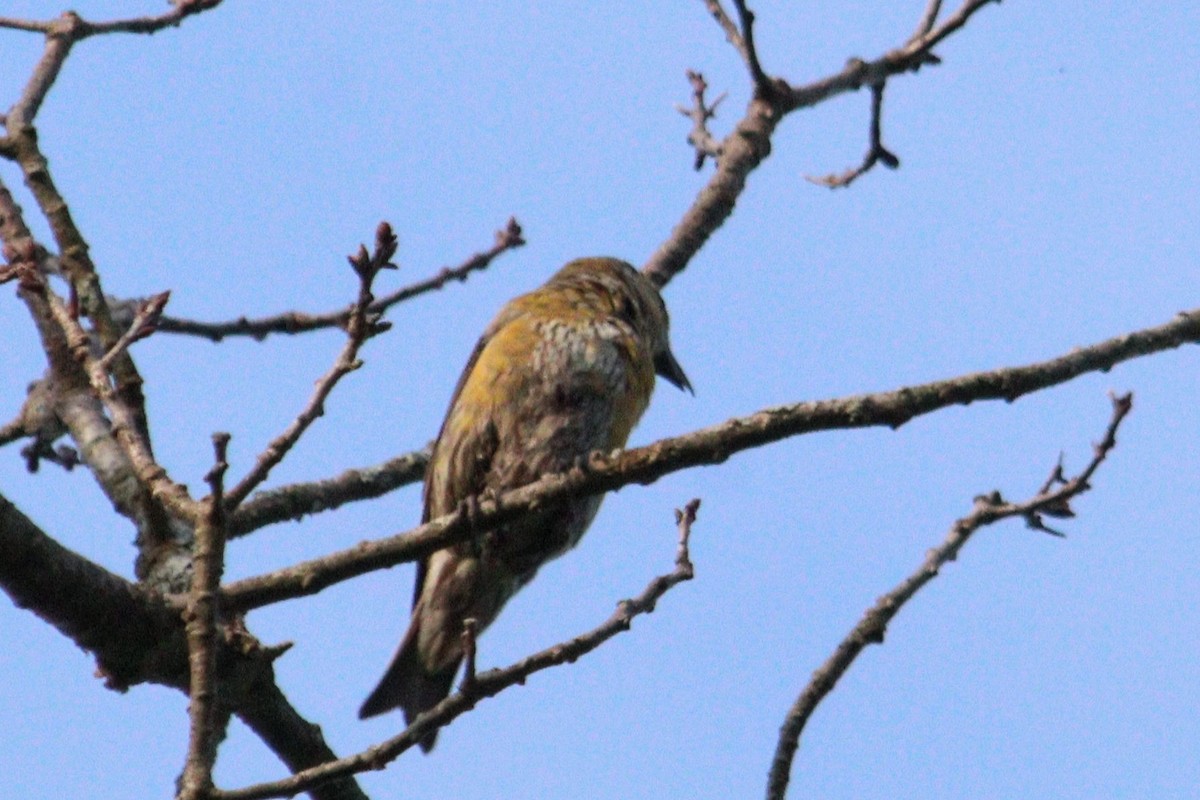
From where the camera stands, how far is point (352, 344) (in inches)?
112

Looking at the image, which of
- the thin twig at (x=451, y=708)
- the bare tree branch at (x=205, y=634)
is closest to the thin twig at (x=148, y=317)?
the bare tree branch at (x=205, y=634)

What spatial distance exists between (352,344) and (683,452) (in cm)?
78

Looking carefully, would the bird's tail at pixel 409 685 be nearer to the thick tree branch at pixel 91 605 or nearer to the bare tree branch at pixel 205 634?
the thick tree branch at pixel 91 605

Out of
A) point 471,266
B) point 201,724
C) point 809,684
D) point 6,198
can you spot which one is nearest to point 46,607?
point 201,724

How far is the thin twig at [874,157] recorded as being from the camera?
6012mm

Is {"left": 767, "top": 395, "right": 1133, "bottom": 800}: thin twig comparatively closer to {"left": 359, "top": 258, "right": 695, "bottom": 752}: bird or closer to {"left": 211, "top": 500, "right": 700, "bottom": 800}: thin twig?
{"left": 211, "top": 500, "right": 700, "bottom": 800}: thin twig

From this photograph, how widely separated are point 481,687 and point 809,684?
0.92m

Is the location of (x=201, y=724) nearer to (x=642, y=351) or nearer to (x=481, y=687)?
(x=481, y=687)

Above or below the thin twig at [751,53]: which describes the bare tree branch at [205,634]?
below

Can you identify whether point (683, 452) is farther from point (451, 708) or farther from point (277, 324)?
point (277, 324)

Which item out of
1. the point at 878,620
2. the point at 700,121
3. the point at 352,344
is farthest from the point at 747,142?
the point at 352,344

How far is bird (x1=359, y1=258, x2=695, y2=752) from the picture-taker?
5.04 meters

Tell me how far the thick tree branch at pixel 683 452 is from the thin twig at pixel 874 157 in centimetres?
263

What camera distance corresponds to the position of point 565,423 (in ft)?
16.7
